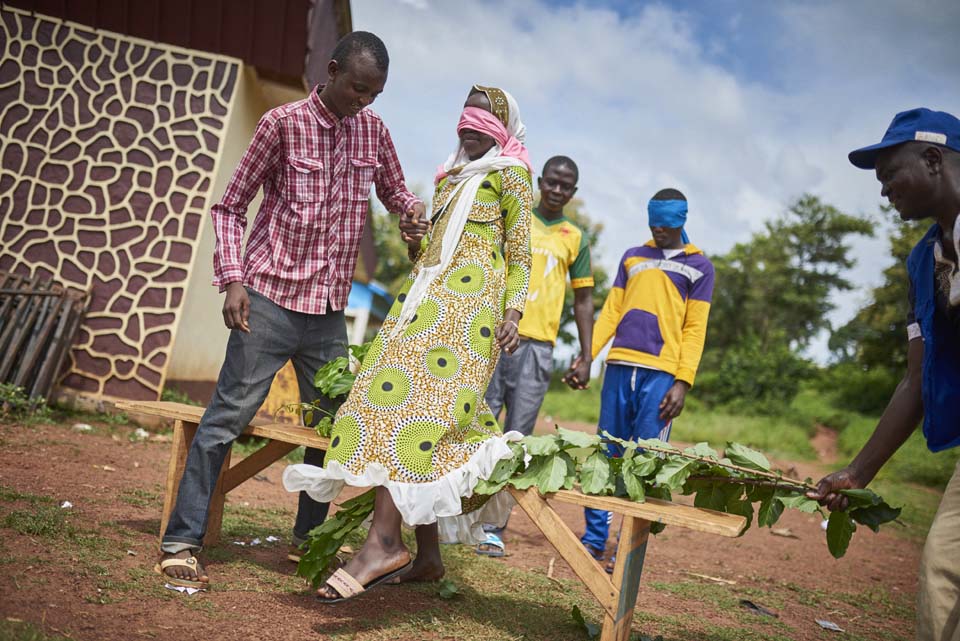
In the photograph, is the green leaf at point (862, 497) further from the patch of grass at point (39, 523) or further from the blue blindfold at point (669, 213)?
the patch of grass at point (39, 523)

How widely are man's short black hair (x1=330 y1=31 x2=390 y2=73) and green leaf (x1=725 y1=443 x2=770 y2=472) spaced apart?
2329mm

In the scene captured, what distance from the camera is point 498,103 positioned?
3.77 meters

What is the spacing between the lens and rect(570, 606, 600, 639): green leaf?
345 cm

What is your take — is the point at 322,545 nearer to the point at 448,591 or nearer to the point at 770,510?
the point at 448,591

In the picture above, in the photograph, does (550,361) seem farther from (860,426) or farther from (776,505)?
(860,426)

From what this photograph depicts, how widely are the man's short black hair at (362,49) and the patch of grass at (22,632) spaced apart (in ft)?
8.45

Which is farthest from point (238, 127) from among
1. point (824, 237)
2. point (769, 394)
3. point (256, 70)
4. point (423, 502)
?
point (824, 237)

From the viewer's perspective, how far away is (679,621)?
12.6 feet

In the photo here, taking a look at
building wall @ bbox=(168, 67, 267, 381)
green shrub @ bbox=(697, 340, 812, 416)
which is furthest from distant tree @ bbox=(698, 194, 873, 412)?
building wall @ bbox=(168, 67, 267, 381)

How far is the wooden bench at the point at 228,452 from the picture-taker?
369 centimetres

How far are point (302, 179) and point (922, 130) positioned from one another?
2605 millimetres

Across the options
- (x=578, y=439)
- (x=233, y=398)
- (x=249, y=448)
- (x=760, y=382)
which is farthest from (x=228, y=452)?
(x=760, y=382)

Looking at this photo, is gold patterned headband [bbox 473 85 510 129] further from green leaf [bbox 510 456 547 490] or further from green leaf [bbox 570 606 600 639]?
green leaf [bbox 570 606 600 639]

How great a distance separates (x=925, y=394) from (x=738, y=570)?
11.1ft
